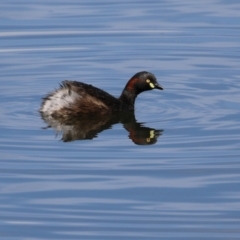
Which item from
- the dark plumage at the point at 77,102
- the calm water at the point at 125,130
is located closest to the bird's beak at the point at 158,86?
the calm water at the point at 125,130

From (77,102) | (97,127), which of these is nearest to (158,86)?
(77,102)

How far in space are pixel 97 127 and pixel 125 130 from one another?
35 cm

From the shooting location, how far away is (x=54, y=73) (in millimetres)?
12383

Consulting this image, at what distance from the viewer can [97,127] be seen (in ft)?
33.0

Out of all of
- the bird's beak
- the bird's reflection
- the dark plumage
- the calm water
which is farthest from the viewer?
the bird's beak

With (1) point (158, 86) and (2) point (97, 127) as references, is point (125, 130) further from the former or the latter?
(1) point (158, 86)

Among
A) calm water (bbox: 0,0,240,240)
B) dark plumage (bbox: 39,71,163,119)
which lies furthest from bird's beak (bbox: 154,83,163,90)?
dark plumage (bbox: 39,71,163,119)

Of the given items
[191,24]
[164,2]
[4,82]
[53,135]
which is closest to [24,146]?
[53,135]

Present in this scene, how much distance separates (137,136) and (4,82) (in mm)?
2762

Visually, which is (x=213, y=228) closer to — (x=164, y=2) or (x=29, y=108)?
(x=29, y=108)

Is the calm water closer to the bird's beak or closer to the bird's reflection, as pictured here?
the bird's reflection

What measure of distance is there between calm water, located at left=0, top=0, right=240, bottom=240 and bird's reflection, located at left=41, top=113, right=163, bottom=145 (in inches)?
1.3

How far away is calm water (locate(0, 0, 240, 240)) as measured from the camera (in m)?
7.02

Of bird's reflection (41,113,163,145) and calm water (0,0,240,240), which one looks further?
bird's reflection (41,113,163,145)
